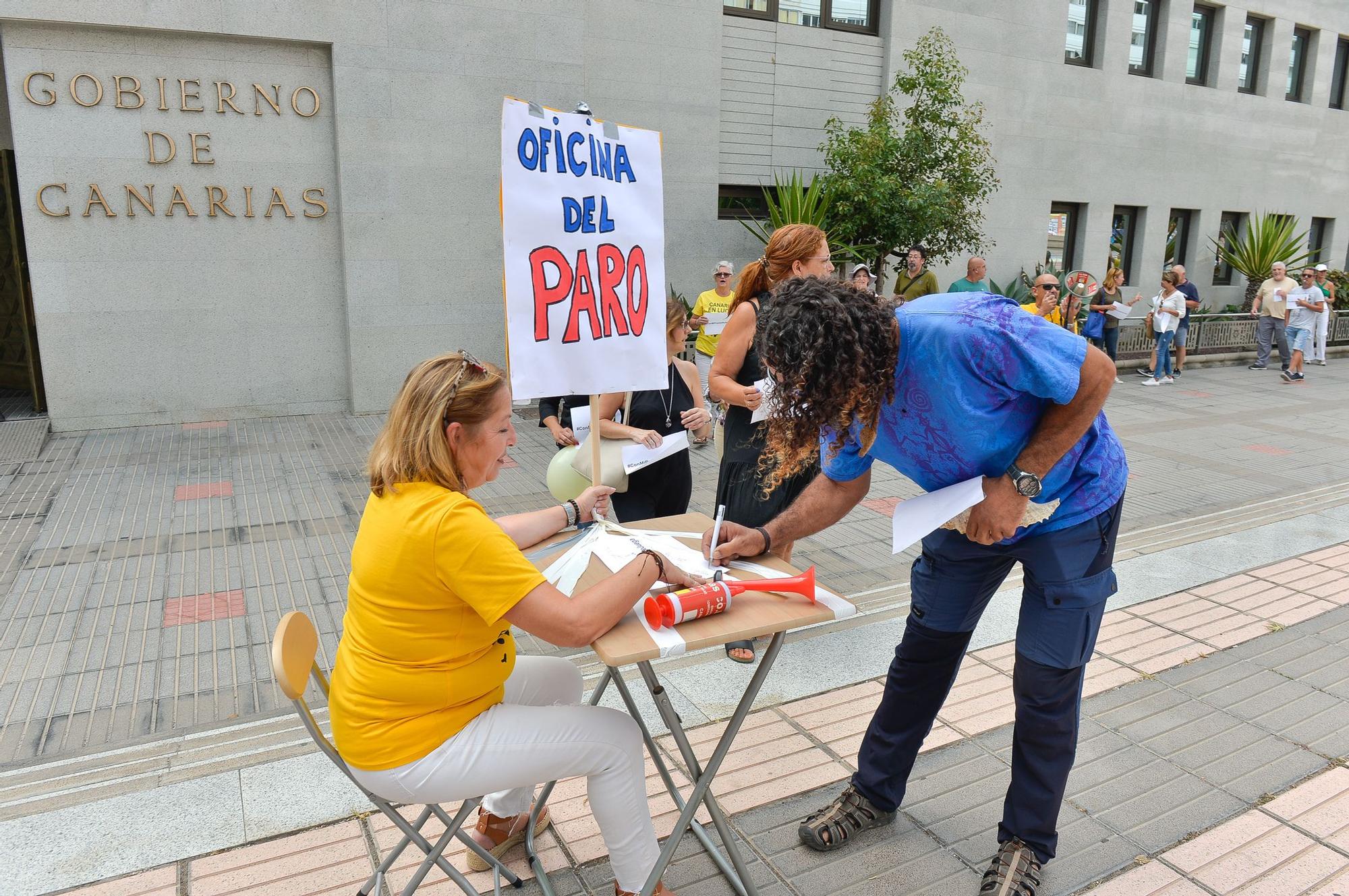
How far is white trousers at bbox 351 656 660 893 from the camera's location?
2027 mm

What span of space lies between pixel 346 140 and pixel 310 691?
21.8 ft

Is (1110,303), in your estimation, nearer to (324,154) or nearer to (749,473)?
(324,154)

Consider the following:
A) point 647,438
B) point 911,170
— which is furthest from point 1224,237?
point 647,438

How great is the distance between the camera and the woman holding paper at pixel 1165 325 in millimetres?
12938

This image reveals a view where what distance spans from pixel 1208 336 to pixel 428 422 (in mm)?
15927

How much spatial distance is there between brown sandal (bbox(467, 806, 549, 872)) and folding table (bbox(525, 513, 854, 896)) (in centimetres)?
4

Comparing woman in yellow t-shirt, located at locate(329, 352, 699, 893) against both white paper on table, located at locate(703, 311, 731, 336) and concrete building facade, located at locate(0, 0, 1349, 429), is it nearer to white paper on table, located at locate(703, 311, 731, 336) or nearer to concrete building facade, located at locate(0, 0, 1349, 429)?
white paper on table, located at locate(703, 311, 731, 336)

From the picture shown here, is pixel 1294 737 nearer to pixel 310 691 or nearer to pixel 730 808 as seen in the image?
pixel 730 808

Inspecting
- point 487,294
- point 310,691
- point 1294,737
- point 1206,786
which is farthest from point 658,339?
point 487,294

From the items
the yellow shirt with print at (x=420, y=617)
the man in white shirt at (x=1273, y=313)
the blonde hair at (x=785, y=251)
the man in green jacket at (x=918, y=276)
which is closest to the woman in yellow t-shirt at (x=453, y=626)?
the yellow shirt with print at (x=420, y=617)

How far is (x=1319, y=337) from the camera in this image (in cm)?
1440

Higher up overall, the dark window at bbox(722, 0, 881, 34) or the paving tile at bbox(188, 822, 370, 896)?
the dark window at bbox(722, 0, 881, 34)

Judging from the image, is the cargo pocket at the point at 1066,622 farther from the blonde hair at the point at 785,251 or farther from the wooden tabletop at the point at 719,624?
the blonde hair at the point at 785,251

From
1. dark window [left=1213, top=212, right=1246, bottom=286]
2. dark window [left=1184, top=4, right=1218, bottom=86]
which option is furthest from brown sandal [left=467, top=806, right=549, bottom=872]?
dark window [left=1213, top=212, right=1246, bottom=286]
